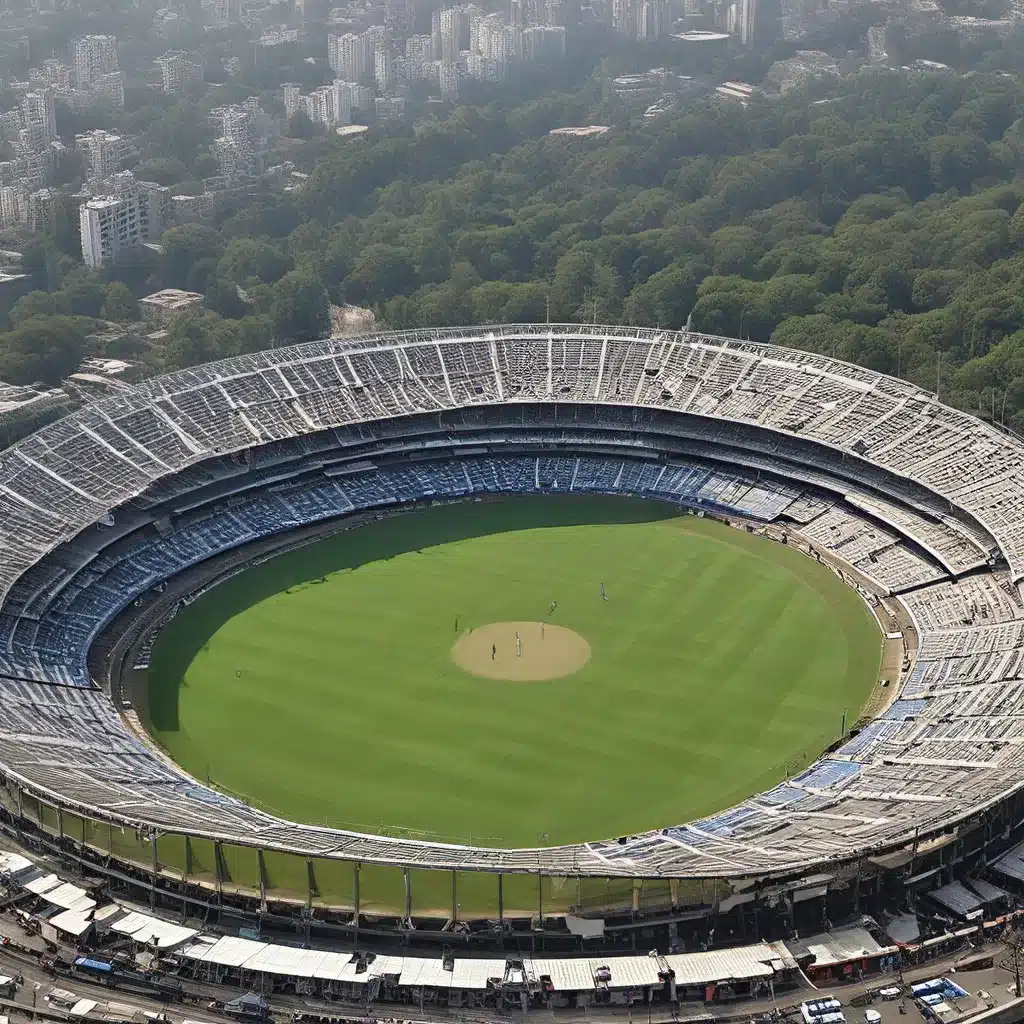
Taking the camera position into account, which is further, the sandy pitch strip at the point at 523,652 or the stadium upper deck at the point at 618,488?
the sandy pitch strip at the point at 523,652

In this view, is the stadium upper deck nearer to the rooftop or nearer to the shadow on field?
the shadow on field

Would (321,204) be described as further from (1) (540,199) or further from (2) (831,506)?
(2) (831,506)

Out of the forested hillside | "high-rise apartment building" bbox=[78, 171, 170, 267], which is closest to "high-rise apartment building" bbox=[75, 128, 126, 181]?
"high-rise apartment building" bbox=[78, 171, 170, 267]

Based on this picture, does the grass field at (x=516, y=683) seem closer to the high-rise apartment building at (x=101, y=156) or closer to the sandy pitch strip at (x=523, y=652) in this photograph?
the sandy pitch strip at (x=523, y=652)

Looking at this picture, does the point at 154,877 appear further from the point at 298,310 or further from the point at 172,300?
the point at 172,300

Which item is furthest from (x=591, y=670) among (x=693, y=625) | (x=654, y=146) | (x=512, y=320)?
(x=654, y=146)

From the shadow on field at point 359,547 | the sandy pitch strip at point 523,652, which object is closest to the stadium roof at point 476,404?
the shadow on field at point 359,547
